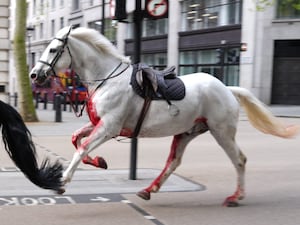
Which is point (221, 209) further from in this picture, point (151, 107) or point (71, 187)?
point (71, 187)

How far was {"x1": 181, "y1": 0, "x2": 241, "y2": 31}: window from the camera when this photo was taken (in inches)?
1266

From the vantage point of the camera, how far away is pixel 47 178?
5109 mm

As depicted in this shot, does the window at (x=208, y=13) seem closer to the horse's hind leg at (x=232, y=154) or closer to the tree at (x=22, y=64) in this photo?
the tree at (x=22, y=64)

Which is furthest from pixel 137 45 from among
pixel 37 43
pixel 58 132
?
pixel 37 43

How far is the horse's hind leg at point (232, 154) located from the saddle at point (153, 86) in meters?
0.73

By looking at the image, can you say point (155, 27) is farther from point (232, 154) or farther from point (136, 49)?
point (232, 154)

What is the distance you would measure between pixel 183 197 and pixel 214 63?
2757 cm

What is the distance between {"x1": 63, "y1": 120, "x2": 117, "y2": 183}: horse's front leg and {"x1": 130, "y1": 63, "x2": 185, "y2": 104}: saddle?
63 centimetres

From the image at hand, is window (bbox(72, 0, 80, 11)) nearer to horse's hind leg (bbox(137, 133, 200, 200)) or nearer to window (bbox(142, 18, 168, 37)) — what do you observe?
window (bbox(142, 18, 168, 37))

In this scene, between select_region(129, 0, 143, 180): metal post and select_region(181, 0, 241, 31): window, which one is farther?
select_region(181, 0, 241, 31): window

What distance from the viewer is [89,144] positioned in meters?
5.59

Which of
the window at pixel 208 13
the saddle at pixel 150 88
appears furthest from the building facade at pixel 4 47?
the saddle at pixel 150 88

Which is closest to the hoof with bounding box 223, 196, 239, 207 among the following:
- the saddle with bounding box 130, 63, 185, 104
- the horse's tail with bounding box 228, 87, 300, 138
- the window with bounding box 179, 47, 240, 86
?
the horse's tail with bounding box 228, 87, 300, 138

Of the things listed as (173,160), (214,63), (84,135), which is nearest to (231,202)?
(173,160)
